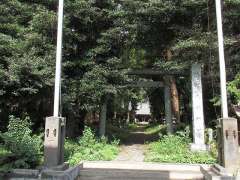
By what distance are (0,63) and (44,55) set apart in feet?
6.23

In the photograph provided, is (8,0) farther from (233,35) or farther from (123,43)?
(233,35)

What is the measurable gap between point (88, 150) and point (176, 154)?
11.2 ft

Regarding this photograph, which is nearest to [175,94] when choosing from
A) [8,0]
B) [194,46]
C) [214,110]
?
[214,110]

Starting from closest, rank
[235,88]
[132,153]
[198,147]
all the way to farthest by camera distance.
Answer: [198,147] < [235,88] < [132,153]

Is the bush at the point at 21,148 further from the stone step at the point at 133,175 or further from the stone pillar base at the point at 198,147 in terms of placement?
the stone pillar base at the point at 198,147

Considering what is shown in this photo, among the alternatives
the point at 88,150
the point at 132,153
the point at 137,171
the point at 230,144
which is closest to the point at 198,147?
the point at 132,153

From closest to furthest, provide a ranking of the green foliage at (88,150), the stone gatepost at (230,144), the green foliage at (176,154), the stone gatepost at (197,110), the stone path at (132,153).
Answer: the stone gatepost at (230,144), the green foliage at (176,154), the green foliage at (88,150), the stone path at (132,153), the stone gatepost at (197,110)

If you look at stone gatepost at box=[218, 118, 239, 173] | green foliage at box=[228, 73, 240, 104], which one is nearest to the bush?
stone gatepost at box=[218, 118, 239, 173]

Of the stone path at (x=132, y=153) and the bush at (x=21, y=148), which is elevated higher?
the bush at (x=21, y=148)

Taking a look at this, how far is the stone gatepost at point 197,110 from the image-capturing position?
15523 millimetres

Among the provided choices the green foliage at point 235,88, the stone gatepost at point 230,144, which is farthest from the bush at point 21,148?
the green foliage at point 235,88

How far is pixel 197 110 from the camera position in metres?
15.9

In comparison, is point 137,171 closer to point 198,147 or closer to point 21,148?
point 21,148

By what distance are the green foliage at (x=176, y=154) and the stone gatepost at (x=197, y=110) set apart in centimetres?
58
